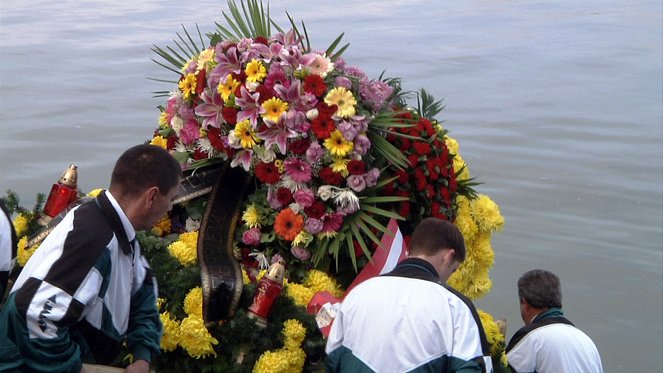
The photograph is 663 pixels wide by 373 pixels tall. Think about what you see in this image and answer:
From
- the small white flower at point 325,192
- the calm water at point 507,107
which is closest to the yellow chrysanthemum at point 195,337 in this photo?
the small white flower at point 325,192

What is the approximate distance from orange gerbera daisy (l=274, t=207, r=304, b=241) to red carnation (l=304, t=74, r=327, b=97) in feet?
2.09

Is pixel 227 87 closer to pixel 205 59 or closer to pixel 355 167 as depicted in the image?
pixel 205 59

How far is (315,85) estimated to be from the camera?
17.3 ft

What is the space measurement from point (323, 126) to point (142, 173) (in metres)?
1.95

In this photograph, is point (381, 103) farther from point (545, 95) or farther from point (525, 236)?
point (545, 95)

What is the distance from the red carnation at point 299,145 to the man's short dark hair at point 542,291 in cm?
143

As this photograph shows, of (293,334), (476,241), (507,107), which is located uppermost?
(476,241)

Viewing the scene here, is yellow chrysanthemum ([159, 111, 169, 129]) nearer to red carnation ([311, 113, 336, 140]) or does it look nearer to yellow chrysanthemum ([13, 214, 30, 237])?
yellow chrysanthemum ([13, 214, 30, 237])

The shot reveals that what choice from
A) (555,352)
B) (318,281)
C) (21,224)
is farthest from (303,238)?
(21,224)

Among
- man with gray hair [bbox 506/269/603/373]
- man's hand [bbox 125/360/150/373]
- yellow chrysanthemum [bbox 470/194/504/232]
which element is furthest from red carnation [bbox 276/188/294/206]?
man's hand [bbox 125/360/150/373]

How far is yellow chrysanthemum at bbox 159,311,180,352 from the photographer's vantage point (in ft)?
15.9

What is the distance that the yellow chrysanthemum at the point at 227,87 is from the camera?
5328 mm

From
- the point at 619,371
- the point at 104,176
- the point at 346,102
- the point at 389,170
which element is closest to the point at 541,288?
the point at 389,170

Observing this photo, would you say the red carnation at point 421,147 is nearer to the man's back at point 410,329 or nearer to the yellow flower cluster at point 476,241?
the yellow flower cluster at point 476,241
